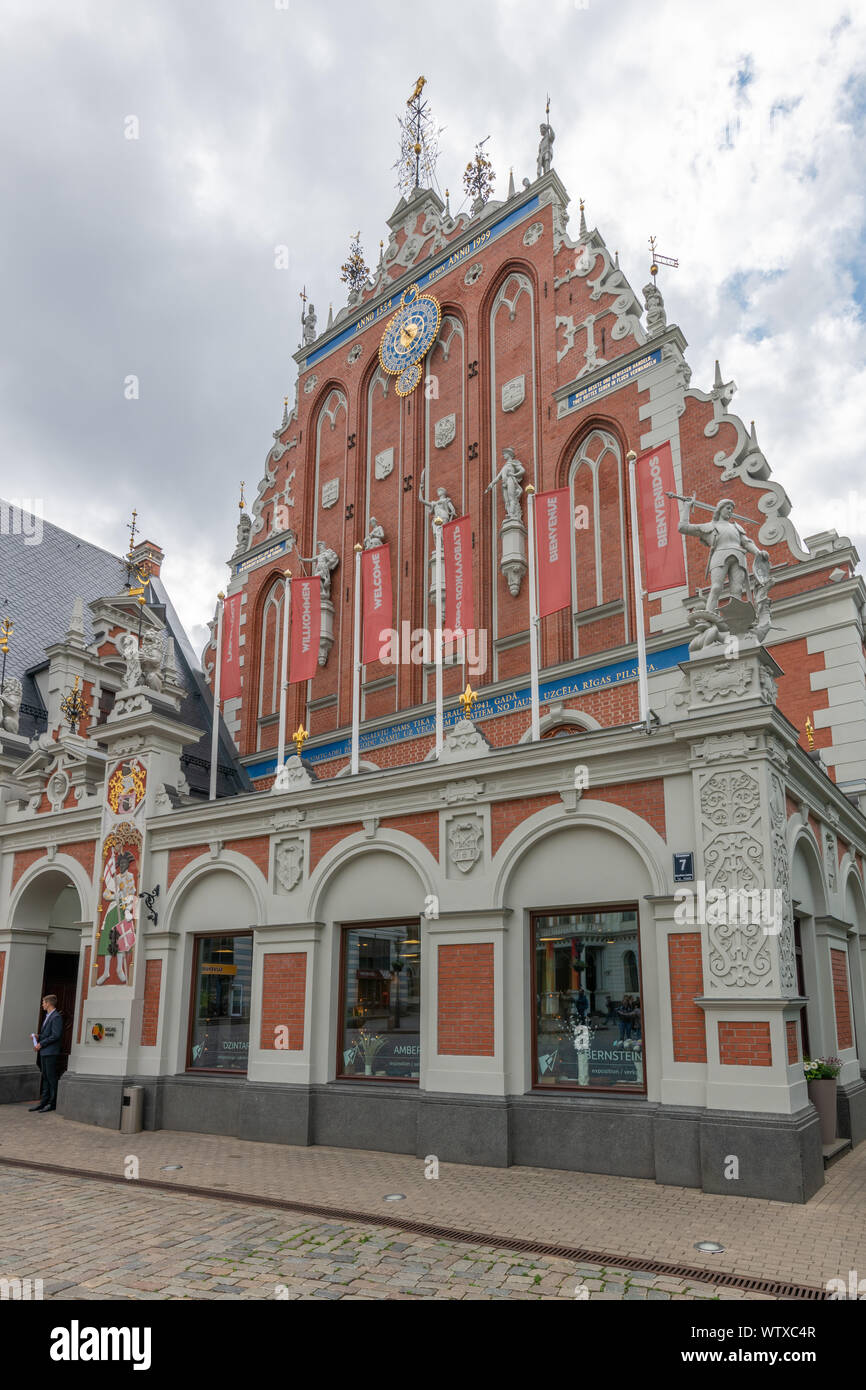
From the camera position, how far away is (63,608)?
24625 mm

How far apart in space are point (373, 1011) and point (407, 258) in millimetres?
17580

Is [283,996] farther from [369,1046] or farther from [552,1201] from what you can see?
[552,1201]

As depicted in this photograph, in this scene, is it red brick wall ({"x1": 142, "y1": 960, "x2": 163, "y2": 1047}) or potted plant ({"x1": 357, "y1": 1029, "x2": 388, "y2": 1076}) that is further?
red brick wall ({"x1": 142, "y1": 960, "x2": 163, "y2": 1047})

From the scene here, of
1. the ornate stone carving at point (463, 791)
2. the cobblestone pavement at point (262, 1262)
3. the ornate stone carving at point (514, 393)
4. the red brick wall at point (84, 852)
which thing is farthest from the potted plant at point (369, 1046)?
the ornate stone carving at point (514, 393)

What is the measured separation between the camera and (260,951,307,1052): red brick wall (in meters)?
12.4

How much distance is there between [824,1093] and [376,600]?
11.3 m

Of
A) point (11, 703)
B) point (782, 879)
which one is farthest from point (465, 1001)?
point (11, 703)

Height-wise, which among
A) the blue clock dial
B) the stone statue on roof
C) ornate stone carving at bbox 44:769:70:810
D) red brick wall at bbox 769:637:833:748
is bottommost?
ornate stone carving at bbox 44:769:70:810

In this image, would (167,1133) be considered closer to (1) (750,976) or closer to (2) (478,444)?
(1) (750,976)

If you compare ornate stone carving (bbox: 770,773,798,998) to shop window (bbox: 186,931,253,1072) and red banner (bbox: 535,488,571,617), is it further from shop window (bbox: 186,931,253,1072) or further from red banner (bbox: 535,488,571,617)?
shop window (bbox: 186,931,253,1072)

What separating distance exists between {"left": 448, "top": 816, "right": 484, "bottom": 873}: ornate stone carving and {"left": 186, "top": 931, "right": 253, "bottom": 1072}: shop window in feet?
12.5

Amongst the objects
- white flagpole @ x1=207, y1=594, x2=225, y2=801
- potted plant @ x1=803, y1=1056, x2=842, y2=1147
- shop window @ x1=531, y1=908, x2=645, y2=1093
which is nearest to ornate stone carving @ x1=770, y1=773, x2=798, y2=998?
shop window @ x1=531, y1=908, x2=645, y2=1093

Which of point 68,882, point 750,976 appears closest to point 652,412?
point 750,976

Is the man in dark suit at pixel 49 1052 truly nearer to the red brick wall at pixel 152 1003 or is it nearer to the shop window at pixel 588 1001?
the red brick wall at pixel 152 1003
